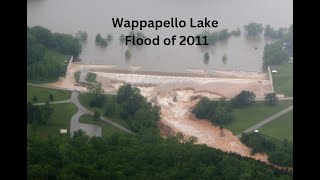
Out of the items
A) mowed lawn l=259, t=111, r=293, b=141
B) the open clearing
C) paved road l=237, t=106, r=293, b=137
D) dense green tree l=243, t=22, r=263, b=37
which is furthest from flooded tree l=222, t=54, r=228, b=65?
mowed lawn l=259, t=111, r=293, b=141

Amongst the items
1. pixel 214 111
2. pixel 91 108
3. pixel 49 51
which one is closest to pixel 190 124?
pixel 214 111

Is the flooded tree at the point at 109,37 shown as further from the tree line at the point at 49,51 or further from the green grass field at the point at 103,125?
the green grass field at the point at 103,125

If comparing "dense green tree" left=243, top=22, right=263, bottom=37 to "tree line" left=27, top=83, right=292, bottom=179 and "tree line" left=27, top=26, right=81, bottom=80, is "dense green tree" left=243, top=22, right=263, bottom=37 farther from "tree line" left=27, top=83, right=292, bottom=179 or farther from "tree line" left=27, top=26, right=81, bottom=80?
"tree line" left=27, top=83, right=292, bottom=179

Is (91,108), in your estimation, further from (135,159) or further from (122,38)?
(135,159)

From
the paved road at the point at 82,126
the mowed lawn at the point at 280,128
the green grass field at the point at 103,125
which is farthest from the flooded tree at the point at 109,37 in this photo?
the mowed lawn at the point at 280,128

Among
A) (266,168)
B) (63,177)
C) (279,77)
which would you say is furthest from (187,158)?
(279,77)
